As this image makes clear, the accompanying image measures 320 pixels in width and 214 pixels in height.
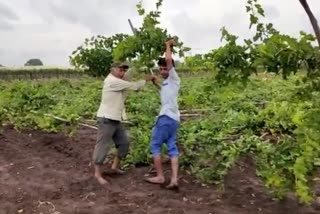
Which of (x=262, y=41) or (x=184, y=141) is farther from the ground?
(x=262, y=41)

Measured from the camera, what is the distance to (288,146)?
507cm

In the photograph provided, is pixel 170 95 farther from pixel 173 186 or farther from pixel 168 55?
pixel 173 186

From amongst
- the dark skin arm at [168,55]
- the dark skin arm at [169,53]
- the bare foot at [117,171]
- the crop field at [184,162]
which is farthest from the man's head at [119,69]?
the bare foot at [117,171]

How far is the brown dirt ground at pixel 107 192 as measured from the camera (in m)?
6.22

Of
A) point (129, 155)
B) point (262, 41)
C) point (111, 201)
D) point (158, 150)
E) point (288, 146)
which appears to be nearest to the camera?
point (262, 41)

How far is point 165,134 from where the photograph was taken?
22.7 feet

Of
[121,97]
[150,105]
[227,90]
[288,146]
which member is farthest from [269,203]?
[150,105]

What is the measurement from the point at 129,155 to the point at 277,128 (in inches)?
94.9

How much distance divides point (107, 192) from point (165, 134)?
0.91 metres

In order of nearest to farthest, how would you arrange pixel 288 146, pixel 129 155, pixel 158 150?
pixel 288 146 → pixel 158 150 → pixel 129 155

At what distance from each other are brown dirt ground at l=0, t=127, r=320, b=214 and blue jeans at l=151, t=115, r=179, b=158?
419 millimetres

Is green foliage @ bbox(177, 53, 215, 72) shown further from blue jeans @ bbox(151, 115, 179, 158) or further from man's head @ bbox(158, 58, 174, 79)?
blue jeans @ bbox(151, 115, 179, 158)

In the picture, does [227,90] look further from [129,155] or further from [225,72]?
[129,155]

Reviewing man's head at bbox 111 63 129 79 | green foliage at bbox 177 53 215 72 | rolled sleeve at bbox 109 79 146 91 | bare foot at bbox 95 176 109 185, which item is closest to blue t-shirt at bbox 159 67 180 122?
rolled sleeve at bbox 109 79 146 91
